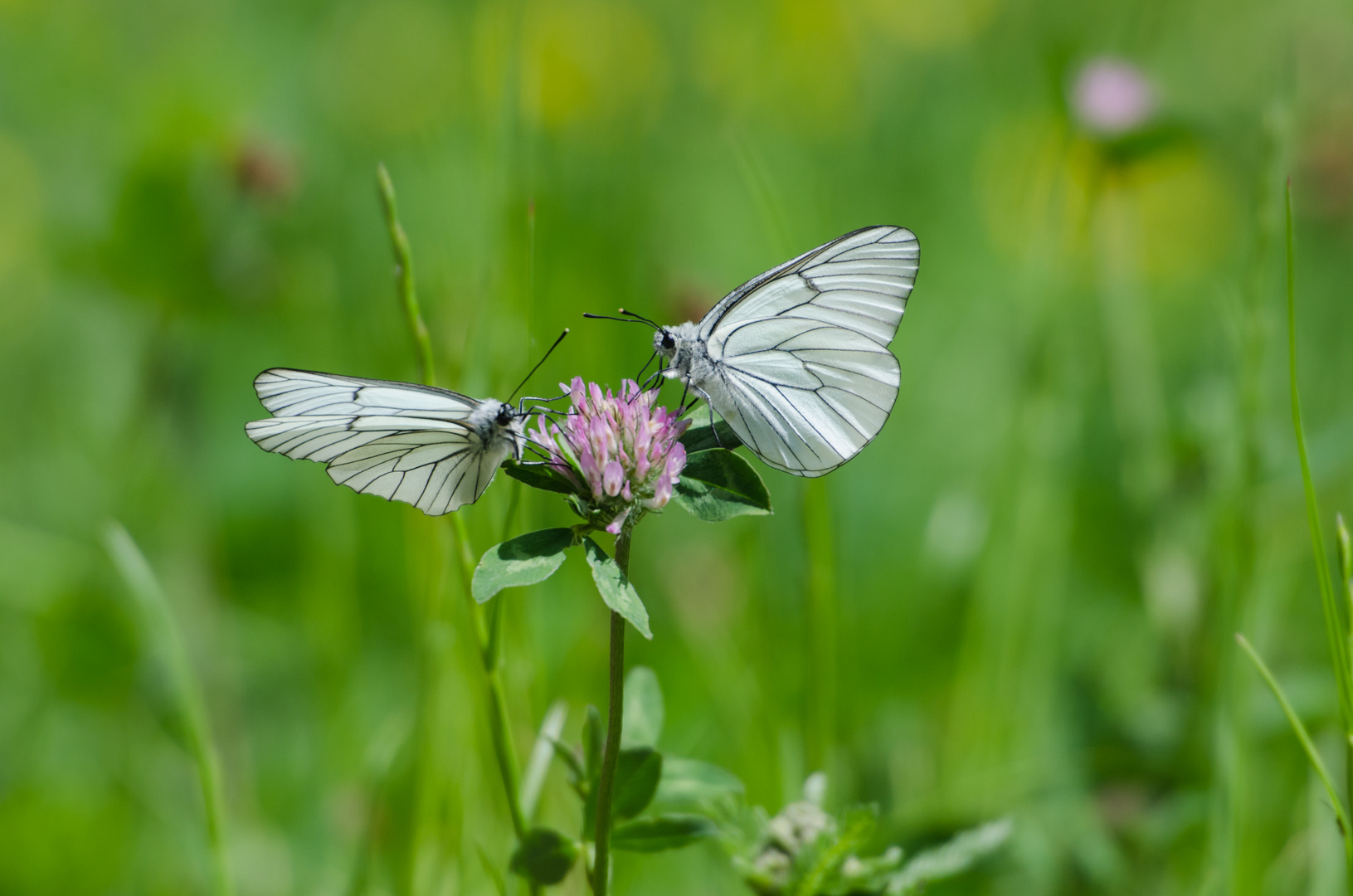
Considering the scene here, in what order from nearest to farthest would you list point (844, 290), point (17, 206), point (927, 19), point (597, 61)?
point (844, 290)
point (17, 206)
point (597, 61)
point (927, 19)

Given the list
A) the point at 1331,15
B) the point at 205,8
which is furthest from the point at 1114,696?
the point at 205,8

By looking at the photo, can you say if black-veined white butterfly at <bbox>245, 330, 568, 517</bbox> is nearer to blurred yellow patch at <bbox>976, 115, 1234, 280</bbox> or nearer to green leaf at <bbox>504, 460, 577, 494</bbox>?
green leaf at <bbox>504, 460, 577, 494</bbox>

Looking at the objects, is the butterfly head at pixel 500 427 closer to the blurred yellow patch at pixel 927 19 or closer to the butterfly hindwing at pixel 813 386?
the butterfly hindwing at pixel 813 386

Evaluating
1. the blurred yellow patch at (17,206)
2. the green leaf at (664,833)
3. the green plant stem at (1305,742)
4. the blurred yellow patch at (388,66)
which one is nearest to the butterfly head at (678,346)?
the green leaf at (664,833)

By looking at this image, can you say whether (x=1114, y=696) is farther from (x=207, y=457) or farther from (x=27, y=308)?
(x=27, y=308)

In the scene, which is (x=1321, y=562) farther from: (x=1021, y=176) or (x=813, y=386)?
(x=1021, y=176)

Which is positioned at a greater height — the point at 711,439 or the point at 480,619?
the point at 711,439

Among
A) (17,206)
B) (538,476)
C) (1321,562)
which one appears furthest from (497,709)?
Result: (17,206)
